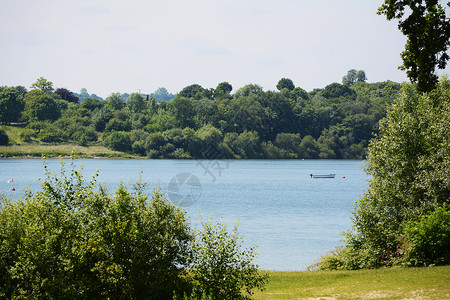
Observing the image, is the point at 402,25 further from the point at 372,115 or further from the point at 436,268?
the point at 372,115

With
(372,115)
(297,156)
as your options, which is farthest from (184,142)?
(372,115)

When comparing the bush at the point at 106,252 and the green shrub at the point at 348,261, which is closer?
the bush at the point at 106,252

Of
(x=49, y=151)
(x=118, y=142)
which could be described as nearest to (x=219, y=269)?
(x=49, y=151)

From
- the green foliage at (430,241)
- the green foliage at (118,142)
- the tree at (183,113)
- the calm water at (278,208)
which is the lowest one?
the calm water at (278,208)

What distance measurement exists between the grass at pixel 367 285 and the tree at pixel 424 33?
7355 millimetres

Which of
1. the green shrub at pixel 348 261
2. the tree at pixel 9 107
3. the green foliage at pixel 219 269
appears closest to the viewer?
the green foliage at pixel 219 269

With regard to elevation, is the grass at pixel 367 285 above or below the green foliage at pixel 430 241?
below

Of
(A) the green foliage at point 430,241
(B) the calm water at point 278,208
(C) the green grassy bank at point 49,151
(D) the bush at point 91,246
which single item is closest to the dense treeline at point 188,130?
(C) the green grassy bank at point 49,151

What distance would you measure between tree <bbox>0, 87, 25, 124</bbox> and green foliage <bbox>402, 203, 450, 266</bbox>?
176238mm

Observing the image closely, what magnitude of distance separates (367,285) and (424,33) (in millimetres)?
9958

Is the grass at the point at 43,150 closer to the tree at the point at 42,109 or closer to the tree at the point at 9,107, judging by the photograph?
the tree at the point at 9,107

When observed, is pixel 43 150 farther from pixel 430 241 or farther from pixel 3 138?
pixel 430 241

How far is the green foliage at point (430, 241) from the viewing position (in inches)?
894

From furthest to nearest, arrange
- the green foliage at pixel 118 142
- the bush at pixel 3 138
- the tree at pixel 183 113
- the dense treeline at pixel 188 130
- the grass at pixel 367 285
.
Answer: the tree at pixel 183 113, the green foliage at pixel 118 142, the dense treeline at pixel 188 130, the bush at pixel 3 138, the grass at pixel 367 285
